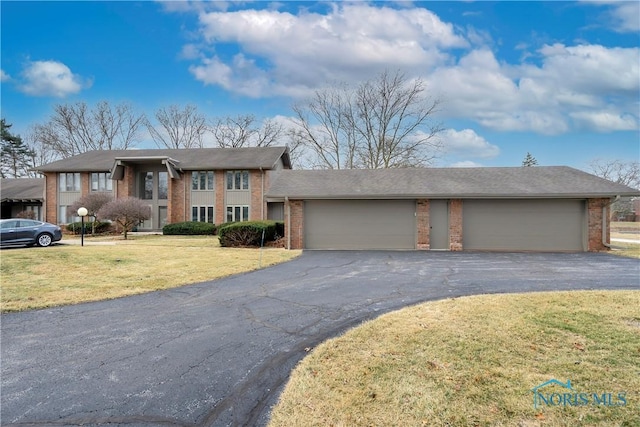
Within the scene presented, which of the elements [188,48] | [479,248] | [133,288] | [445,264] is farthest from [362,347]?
[188,48]

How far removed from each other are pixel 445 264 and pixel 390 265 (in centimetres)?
181

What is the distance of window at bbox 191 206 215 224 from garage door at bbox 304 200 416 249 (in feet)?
39.7

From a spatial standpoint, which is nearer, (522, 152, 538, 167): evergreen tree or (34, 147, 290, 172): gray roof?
(34, 147, 290, 172): gray roof

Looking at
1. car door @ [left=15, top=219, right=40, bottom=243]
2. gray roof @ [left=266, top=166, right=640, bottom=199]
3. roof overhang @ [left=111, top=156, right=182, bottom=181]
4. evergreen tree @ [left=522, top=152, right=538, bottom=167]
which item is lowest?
car door @ [left=15, top=219, right=40, bottom=243]

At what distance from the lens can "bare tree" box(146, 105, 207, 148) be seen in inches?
1713

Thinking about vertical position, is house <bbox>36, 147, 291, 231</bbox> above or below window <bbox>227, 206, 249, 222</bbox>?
above

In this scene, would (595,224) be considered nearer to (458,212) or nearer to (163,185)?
(458,212)

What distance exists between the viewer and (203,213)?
2609cm

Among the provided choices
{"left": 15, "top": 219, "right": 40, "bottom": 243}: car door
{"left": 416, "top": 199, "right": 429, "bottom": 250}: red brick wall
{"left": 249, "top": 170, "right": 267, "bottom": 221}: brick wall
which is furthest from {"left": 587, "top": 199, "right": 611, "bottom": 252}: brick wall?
{"left": 15, "top": 219, "right": 40, "bottom": 243}: car door

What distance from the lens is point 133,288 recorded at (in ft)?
26.1

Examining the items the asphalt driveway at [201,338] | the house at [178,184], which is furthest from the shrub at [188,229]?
the asphalt driveway at [201,338]

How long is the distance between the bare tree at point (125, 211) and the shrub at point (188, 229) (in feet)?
→ 6.73

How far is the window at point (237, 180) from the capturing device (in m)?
25.8

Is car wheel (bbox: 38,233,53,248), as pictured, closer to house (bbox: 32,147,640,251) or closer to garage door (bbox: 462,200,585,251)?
house (bbox: 32,147,640,251)
